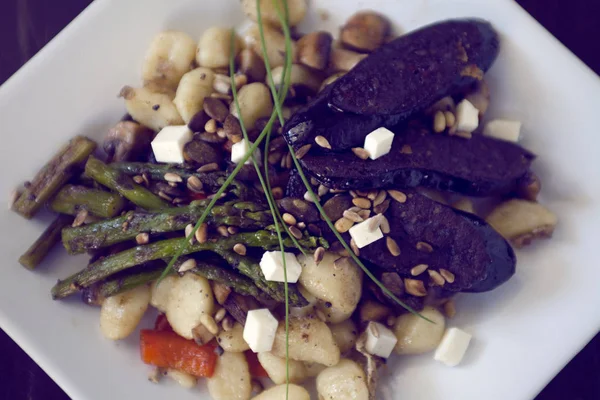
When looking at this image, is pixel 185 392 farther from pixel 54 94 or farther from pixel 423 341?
pixel 54 94

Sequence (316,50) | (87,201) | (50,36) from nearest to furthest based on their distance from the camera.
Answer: (87,201) < (316,50) < (50,36)

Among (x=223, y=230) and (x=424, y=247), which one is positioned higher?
(x=223, y=230)

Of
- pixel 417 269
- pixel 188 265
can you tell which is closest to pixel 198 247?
pixel 188 265

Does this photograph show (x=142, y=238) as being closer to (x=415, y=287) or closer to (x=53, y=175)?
(x=53, y=175)

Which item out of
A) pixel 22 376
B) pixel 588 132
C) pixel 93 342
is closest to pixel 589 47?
pixel 588 132

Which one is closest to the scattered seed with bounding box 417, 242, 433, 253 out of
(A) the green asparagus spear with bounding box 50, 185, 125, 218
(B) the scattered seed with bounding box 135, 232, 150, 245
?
(B) the scattered seed with bounding box 135, 232, 150, 245

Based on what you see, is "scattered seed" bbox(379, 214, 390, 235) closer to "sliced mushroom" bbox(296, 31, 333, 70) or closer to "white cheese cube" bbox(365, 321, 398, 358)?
A: "white cheese cube" bbox(365, 321, 398, 358)
